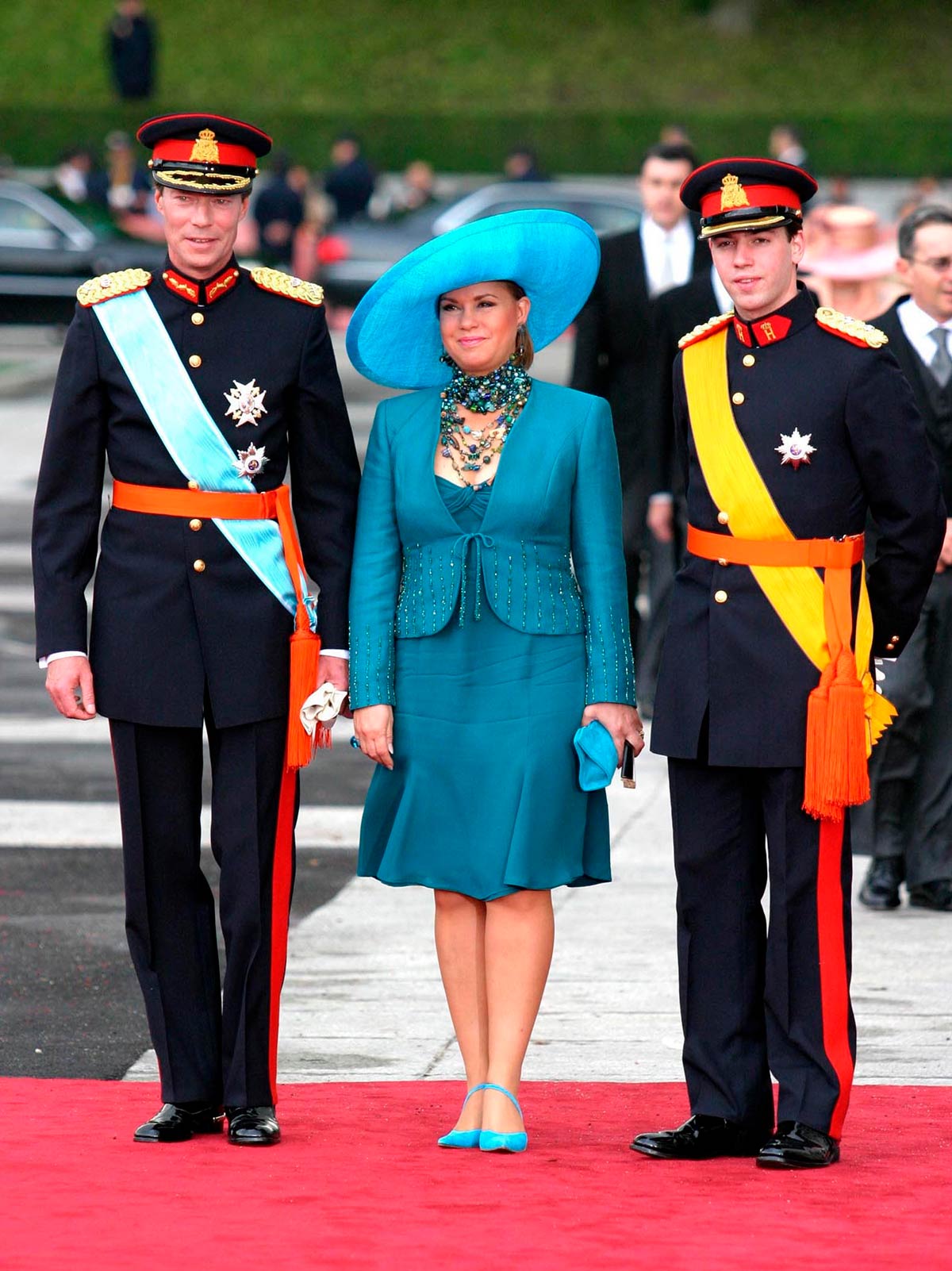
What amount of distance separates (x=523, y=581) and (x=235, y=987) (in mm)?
1033

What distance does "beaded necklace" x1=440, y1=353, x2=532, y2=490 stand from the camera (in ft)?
16.7

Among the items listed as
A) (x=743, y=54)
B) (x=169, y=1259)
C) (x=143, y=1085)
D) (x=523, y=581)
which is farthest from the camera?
(x=743, y=54)

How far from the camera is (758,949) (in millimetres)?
5109

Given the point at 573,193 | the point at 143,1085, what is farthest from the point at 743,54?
the point at 143,1085

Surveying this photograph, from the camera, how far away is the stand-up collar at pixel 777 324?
5.06 metres

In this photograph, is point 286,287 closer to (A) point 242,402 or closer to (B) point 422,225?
(A) point 242,402

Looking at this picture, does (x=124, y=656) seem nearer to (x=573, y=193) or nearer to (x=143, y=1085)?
(x=143, y=1085)

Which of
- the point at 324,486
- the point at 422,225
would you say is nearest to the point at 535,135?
the point at 422,225

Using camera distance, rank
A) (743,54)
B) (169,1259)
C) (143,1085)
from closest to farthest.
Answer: (169,1259), (143,1085), (743,54)

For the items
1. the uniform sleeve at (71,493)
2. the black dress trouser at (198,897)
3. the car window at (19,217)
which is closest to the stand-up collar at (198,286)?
the uniform sleeve at (71,493)

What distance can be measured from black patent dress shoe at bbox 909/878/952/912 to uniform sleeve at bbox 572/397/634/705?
2.77 meters

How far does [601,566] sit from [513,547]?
18 cm

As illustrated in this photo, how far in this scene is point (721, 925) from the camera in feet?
16.7

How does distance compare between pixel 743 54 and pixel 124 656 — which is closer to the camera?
pixel 124 656
